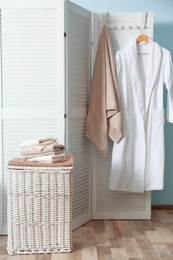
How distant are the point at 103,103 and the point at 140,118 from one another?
0.32m

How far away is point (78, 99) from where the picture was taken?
3443 mm

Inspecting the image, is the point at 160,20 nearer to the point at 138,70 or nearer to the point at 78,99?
the point at 138,70

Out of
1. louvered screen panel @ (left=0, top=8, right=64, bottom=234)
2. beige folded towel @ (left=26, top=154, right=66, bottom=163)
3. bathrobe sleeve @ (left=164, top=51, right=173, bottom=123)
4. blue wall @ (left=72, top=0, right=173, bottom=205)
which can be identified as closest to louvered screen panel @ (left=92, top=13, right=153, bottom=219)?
bathrobe sleeve @ (left=164, top=51, right=173, bottom=123)

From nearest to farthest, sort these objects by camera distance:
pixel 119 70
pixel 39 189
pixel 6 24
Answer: pixel 39 189 < pixel 6 24 < pixel 119 70

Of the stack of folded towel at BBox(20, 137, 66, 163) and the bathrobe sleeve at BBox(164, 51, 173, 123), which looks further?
the bathrobe sleeve at BBox(164, 51, 173, 123)

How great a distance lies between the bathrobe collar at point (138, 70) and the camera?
350 centimetres

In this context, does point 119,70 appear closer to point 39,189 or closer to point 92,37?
point 92,37

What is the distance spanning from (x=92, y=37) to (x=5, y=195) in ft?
4.76

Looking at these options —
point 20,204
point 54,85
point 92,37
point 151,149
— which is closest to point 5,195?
point 20,204

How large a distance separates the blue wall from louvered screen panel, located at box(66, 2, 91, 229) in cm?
50

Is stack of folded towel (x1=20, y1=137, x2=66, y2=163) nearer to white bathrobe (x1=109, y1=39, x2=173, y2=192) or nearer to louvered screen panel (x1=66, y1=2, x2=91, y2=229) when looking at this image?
louvered screen panel (x1=66, y1=2, x2=91, y2=229)

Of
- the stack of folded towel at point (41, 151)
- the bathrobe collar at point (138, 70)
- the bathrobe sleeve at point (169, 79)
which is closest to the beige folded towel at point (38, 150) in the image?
the stack of folded towel at point (41, 151)

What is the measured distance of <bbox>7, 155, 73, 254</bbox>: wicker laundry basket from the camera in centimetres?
282

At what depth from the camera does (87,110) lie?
3.57 meters
